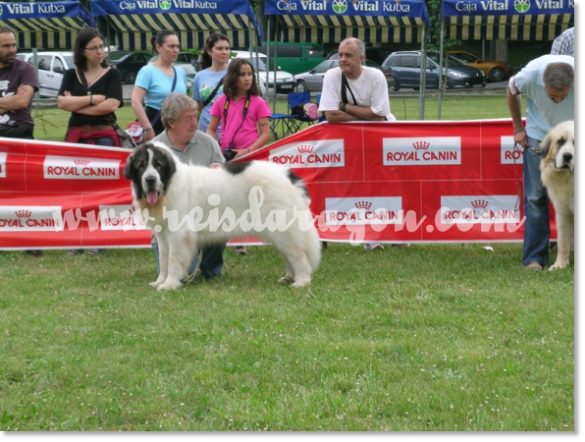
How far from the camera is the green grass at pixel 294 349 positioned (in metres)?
3.98

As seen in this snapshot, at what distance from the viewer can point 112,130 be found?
27.5ft

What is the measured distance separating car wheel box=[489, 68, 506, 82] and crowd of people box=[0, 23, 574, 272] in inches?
1215

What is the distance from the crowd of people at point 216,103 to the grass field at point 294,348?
0.93 metres

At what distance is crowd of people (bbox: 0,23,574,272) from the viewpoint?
693 centimetres

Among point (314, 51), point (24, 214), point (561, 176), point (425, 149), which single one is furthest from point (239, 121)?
point (314, 51)

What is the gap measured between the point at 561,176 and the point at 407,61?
2753 cm

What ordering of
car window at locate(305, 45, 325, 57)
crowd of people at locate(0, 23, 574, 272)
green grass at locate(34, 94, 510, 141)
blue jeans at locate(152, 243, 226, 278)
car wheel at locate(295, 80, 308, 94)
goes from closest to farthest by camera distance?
crowd of people at locate(0, 23, 574, 272), blue jeans at locate(152, 243, 226, 278), green grass at locate(34, 94, 510, 141), car wheel at locate(295, 80, 308, 94), car window at locate(305, 45, 325, 57)

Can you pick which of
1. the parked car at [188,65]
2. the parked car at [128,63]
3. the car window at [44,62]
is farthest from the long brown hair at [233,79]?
the parked car at [128,63]

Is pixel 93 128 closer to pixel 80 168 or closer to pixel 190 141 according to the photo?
pixel 80 168

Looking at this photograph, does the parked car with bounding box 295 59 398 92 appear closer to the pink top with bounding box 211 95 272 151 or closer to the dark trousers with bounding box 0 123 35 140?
the dark trousers with bounding box 0 123 35 140

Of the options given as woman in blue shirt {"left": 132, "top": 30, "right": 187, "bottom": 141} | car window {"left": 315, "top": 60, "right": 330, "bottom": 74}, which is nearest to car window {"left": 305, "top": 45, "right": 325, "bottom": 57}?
car window {"left": 315, "top": 60, "right": 330, "bottom": 74}

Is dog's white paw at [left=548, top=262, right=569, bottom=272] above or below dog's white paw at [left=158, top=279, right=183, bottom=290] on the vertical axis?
below

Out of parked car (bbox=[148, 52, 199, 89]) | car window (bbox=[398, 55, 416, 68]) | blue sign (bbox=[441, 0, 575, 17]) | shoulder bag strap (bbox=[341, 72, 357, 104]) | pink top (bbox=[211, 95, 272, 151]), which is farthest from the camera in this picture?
car window (bbox=[398, 55, 416, 68])

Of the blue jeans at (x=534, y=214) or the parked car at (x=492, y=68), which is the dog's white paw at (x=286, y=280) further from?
the parked car at (x=492, y=68)
